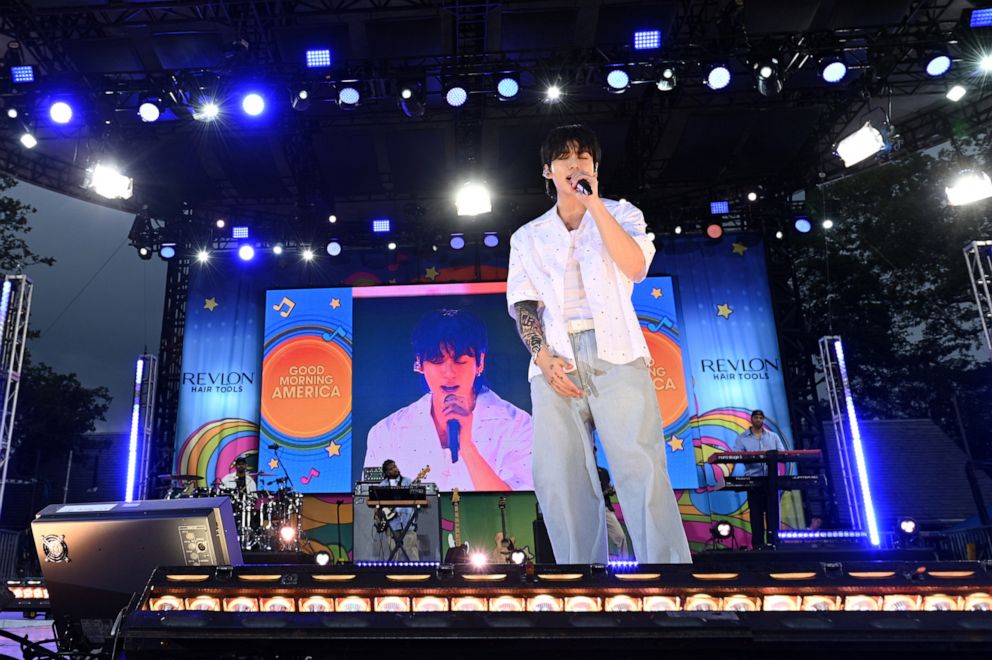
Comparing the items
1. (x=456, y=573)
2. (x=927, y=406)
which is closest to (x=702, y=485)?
(x=927, y=406)

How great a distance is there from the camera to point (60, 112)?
815 cm

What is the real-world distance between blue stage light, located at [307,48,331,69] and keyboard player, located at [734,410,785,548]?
21.9 ft

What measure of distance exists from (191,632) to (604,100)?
947 cm

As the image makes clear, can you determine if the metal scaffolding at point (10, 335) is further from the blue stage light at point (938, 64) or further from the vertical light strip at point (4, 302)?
the blue stage light at point (938, 64)

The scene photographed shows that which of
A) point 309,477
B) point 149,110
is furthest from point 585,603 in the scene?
point 309,477

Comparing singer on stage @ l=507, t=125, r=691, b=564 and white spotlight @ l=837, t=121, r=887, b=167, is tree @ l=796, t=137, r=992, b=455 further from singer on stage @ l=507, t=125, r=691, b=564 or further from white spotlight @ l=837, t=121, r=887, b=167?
singer on stage @ l=507, t=125, r=691, b=564

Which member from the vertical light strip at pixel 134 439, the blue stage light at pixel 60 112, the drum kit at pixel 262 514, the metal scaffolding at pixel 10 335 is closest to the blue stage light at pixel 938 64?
the drum kit at pixel 262 514

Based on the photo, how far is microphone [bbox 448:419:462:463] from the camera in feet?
33.0

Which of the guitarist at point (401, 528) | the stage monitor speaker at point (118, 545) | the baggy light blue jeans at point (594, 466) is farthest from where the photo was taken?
the guitarist at point (401, 528)

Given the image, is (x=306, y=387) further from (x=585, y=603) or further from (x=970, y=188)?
(x=585, y=603)

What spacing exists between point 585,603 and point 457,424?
916 centimetres

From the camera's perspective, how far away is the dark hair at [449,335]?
10.7 metres

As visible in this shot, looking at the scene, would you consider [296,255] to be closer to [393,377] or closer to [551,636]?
[393,377]

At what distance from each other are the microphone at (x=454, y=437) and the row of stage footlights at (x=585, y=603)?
8.94 meters
